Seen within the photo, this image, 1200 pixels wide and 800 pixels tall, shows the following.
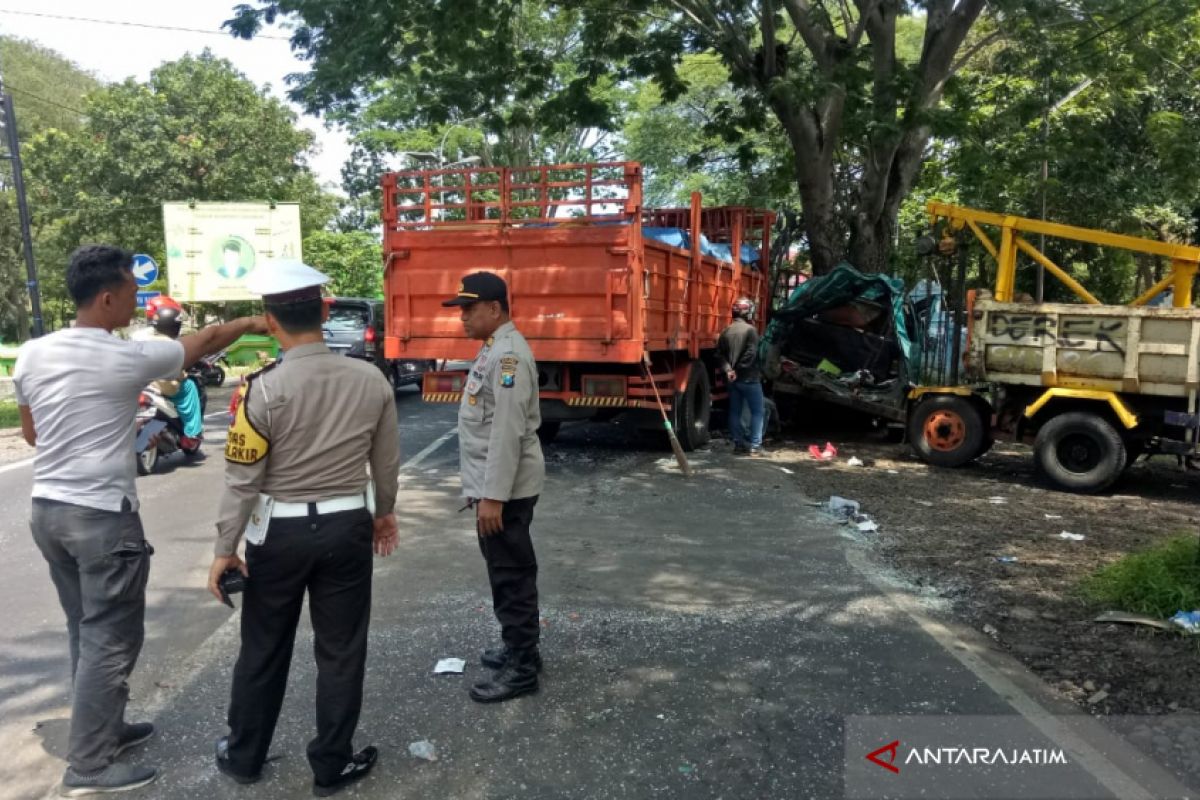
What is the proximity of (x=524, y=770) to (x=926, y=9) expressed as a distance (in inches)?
457

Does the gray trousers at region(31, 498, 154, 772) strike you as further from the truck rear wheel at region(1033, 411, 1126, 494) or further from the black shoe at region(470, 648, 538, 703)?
the truck rear wheel at region(1033, 411, 1126, 494)

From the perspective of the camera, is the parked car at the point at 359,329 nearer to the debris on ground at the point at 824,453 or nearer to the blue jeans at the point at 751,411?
the blue jeans at the point at 751,411

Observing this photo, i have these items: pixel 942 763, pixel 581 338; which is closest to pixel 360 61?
pixel 581 338

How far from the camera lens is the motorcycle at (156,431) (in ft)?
26.2

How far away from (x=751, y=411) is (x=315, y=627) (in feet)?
25.6

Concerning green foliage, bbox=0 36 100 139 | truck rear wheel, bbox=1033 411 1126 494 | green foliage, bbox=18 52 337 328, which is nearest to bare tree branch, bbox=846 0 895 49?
truck rear wheel, bbox=1033 411 1126 494

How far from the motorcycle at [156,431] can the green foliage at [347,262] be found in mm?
18552

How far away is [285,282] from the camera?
2.79 meters

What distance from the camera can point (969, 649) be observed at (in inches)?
164

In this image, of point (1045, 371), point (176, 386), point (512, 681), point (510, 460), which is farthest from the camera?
point (1045, 371)

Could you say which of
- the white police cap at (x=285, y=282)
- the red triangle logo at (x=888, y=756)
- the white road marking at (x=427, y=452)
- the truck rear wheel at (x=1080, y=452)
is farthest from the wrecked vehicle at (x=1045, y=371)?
the white police cap at (x=285, y=282)

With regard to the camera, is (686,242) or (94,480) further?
(686,242)

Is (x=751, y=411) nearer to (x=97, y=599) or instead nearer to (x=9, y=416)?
(x=97, y=599)

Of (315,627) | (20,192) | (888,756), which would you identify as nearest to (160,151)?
(20,192)
